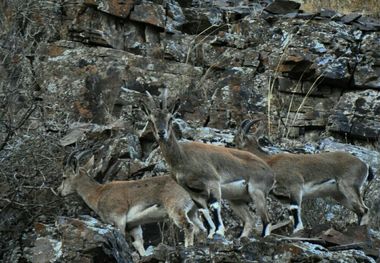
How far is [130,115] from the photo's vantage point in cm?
1925

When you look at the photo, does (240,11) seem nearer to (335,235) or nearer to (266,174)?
(266,174)

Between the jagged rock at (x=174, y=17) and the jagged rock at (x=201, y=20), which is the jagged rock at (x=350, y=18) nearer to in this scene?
the jagged rock at (x=201, y=20)

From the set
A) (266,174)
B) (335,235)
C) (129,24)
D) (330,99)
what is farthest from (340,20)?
(335,235)

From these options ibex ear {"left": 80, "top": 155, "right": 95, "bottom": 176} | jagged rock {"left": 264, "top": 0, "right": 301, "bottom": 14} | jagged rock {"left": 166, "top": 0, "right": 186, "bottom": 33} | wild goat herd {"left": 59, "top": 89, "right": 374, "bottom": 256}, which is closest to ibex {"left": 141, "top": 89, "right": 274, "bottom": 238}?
wild goat herd {"left": 59, "top": 89, "right": 374, "bottom": 256}

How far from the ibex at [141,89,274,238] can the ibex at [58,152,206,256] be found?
63cm

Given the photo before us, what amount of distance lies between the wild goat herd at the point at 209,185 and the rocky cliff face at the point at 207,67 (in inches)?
83.2

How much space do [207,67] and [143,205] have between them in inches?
246

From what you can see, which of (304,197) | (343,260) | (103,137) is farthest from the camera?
(103,137)

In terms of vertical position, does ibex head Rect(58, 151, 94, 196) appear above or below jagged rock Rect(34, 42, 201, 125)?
below

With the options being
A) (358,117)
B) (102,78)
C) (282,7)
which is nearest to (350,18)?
(282,7)

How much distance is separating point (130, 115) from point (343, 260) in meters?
8.12

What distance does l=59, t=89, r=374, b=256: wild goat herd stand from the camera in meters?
14.4

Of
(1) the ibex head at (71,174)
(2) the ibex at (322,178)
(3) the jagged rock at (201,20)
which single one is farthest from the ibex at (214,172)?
(3) the jagged rock at (201,20)

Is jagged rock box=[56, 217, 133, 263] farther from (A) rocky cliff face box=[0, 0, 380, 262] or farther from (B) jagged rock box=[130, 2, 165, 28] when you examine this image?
(B) jagged rock box=[130, 2, 165, 28]
